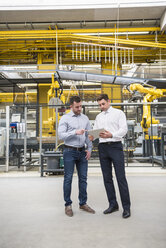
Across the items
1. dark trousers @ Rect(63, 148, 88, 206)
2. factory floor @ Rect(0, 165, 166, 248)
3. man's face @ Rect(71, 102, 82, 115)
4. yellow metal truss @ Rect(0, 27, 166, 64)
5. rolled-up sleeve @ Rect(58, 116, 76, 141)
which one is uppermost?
yellow metal truss @ Rect(0, 27, 166, 64)

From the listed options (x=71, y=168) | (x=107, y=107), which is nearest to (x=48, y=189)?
(x=71, y=168)

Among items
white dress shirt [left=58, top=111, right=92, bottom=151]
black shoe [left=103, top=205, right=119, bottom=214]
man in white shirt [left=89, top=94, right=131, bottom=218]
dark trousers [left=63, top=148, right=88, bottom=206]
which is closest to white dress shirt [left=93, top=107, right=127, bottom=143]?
man in white shirt [left=89, top=94, right=131, bottom=218]

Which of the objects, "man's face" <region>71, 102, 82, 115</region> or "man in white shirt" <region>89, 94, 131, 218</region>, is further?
"man's face" <region>71, 102, 82, 115</region>

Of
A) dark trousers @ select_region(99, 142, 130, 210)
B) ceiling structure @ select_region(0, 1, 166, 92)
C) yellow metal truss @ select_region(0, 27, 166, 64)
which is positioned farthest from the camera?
yellow metal truss @ select_region(0, 27, 166, 64)

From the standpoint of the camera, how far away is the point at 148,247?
1.61 m

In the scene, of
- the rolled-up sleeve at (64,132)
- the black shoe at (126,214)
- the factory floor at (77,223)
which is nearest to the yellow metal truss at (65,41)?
the rolled-up sleeve at (64,132)

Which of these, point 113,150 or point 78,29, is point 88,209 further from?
point 78,29

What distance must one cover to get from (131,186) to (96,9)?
18.6ft

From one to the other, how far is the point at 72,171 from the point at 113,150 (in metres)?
0.57

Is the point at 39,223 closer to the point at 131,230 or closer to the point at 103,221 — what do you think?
the point at 103,221

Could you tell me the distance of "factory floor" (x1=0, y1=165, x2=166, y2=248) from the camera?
171cm

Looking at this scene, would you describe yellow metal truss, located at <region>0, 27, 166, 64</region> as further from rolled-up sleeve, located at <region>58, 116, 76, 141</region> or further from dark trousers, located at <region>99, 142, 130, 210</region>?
dark trousers, located at <region>99, 142, 130, 210</region>

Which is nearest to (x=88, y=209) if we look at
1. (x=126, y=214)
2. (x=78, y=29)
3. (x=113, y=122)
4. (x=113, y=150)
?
(x=126, y=214)

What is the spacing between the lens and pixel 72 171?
2.59 metres
